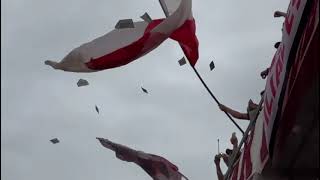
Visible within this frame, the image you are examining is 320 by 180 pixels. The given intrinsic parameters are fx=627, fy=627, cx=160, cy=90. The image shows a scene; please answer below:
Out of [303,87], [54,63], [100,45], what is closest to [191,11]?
[100,45]

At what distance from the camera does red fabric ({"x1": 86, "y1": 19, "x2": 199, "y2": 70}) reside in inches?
294

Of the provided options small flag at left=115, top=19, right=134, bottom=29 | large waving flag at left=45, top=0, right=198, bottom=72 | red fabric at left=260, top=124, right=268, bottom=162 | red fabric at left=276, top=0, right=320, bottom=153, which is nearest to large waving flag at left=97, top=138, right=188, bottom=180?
large waving flag at left=45, top=0, right=198, bottom=72

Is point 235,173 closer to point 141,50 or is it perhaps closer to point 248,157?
point 248,157

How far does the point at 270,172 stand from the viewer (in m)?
6.18

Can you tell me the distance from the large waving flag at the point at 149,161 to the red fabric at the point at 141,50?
1921 millimetres

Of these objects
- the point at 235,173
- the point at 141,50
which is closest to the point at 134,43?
the point at 141,50

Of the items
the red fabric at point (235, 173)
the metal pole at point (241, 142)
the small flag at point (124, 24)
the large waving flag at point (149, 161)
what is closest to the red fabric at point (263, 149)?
the metal pole at point (241, 142)

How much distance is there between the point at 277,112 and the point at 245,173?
1.93 m

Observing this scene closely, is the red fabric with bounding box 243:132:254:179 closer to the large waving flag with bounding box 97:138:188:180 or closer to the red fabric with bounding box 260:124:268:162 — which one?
the red fabric with bounding box 260:124:268:162

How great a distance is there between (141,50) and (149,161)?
2.28 m

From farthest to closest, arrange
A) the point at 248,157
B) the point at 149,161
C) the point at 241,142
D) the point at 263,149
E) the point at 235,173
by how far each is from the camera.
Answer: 1. the point at 149,161
2. the point at 235,173
3. the point at 241,142
4. the point at 248,157
5. the point at 263,149

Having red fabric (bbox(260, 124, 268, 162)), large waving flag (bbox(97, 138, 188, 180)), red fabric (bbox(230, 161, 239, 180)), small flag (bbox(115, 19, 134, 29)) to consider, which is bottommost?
large waving flag (bbox(97, 138, 188, 180))

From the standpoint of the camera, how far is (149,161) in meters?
9.23

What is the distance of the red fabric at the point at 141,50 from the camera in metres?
7.48
